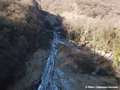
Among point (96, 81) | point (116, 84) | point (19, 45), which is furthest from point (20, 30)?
point (116, 84)

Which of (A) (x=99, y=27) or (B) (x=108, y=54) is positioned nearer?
(B) (x=108, y=54)

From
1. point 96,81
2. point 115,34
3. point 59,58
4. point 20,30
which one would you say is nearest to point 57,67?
point 59,58

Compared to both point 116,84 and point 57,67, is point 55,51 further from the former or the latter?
point 116,84

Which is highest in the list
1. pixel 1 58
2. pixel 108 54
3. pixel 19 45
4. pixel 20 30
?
pixel 20 30

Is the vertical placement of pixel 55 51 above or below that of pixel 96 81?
above

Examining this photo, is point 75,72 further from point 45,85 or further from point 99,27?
point 99,27

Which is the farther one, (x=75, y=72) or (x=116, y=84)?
(x=75, y=72)

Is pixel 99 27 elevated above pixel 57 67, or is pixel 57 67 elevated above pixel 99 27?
pixel 99 27

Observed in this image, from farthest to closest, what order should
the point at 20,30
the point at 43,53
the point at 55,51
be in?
the point at 55,51 < the point at 43,53 < the point at 20,30

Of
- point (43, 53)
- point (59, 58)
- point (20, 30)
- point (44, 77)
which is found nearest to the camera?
point (44, 77)
